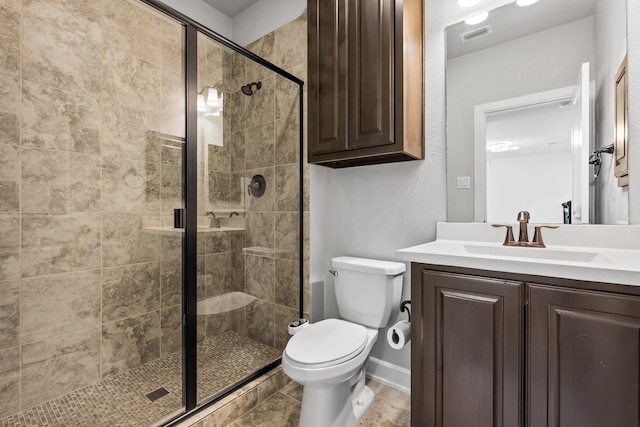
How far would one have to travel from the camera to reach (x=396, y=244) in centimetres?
186

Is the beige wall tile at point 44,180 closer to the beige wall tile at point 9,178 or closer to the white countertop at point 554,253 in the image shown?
the beige wall tile at point 9,178

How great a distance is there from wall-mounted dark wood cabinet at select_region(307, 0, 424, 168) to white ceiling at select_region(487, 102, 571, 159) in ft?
1.27

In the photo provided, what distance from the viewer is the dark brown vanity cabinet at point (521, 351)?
846mm

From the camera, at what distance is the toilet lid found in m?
1.31

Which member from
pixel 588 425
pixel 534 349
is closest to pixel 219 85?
pixel 534 349

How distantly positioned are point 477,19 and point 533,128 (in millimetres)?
664

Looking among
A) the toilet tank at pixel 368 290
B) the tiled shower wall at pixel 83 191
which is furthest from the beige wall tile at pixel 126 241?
the toilet tank at pixel 368 290

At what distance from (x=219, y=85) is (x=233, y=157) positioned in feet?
1.39

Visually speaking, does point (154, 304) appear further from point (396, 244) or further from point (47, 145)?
point (396, 244)

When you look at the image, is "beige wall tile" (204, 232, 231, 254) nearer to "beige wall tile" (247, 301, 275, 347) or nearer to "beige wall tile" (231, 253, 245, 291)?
"beige wall tile" (231, 253, 245, 291)

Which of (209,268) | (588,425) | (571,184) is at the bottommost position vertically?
(588,425)

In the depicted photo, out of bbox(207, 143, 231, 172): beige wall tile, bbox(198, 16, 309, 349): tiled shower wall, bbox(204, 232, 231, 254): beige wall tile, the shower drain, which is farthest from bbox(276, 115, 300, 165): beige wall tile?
the shower drain

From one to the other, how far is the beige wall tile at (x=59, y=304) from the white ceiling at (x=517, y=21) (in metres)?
2.50

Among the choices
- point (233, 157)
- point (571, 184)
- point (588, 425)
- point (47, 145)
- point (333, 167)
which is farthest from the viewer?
point (333, 167)
